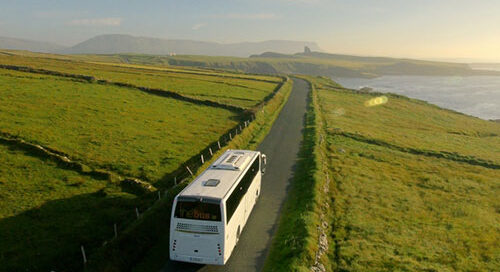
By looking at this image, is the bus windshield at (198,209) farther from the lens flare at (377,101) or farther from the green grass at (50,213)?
the lens flare at (377,101)

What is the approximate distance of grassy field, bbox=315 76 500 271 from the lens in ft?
61.3

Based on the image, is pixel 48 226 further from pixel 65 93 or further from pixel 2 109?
pixel 65 93

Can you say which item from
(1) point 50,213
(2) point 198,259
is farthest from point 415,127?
(1) point 50,213

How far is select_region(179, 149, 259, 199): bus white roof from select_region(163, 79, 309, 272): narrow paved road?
13.0ft

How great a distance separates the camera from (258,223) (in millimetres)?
20766

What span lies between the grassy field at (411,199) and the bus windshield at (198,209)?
764 centimetres

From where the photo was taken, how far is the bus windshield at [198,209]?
1459 cm

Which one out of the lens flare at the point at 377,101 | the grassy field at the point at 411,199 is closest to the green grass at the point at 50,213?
the grassy field at the point at 411,199

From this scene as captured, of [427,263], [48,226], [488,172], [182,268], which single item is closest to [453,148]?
[488,172]

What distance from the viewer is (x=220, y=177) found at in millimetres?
17531

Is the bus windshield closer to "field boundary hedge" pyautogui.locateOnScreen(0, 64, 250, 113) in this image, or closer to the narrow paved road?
the narrow paved road

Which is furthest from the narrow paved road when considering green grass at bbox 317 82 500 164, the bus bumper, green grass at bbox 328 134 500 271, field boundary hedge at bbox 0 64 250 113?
field boundary hedge at bbox 0 64 250 113

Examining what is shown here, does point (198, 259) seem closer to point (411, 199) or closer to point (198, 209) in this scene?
point (198, 209)

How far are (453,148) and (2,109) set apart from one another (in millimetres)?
63646
